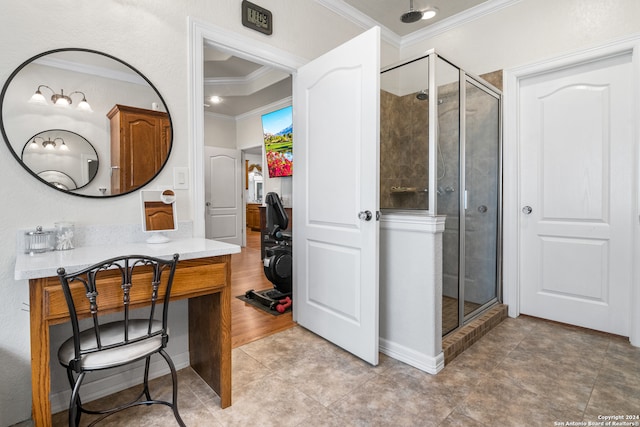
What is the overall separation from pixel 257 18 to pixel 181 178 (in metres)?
1.32

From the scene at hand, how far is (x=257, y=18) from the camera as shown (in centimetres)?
238

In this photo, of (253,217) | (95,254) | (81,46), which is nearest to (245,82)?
(81,46)

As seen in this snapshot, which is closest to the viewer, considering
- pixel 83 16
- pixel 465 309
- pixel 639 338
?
pixel 83 16

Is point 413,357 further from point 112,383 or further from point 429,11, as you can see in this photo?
point 429,11

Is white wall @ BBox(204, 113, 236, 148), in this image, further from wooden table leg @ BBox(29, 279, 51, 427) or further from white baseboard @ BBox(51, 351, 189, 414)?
wooden table leg @ BBox(29, 279, 51, 427)

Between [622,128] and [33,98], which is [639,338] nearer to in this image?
[622,128]

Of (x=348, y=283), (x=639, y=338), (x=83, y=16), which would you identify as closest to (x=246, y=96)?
(x=83, y=16)

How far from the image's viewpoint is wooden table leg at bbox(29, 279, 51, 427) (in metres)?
1.20

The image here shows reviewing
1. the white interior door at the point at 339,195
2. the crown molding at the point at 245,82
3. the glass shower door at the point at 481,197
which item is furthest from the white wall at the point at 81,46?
the crown molding at the point at 245,82

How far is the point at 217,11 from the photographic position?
2178mm

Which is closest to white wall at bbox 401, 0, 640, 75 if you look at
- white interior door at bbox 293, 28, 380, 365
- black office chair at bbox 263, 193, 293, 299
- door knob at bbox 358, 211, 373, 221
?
white interior door at bbox 293, 28, 380, 365

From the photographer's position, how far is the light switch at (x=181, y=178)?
2.04m

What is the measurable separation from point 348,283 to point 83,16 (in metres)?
2.17

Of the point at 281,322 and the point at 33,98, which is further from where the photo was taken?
the point at 281,322
